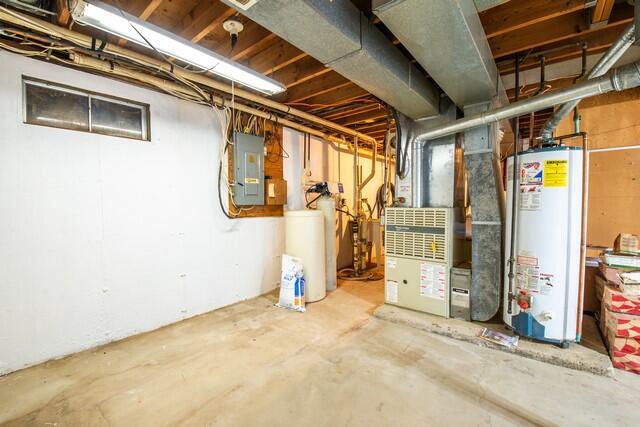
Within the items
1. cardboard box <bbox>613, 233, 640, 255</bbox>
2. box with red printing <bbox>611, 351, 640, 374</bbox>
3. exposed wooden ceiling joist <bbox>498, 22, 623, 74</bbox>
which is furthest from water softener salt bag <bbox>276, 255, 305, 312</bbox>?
exposed wooden ceiling joist <bbox>498, 22, 623, 74</bbox>

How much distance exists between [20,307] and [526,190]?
3882mm

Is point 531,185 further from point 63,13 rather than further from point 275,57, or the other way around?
point 63,13

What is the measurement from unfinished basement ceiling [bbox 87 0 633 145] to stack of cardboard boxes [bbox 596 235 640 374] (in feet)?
5.37

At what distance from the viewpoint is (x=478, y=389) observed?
174cm

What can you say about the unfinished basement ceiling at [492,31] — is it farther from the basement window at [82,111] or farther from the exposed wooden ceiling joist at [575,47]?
the basement window at [82,111]

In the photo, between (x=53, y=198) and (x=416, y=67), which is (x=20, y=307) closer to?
(x=53, y=198)

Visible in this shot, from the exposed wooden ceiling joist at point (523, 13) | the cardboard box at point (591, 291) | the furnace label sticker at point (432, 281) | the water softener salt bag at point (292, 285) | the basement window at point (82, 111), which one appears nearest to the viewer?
the exposed wooden ceiling joist at point (523, 13)

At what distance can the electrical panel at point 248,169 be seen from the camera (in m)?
3.18

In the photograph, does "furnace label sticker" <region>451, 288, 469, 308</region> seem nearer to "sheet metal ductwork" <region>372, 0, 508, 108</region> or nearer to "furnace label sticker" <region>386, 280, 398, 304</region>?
"furnace label sticker" <region>386, 280, 398, 304</region>

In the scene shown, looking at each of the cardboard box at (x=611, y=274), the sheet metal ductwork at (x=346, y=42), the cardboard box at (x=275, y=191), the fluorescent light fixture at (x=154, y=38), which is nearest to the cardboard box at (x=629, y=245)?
the cardboard box at (x=611, y=274)

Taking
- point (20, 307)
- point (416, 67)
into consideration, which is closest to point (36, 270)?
point (20, 307)

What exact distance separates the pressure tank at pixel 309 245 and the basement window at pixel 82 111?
5.83 feet

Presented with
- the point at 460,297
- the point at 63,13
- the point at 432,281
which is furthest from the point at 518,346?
the point at 63,13

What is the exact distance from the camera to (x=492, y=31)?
2.07 m
